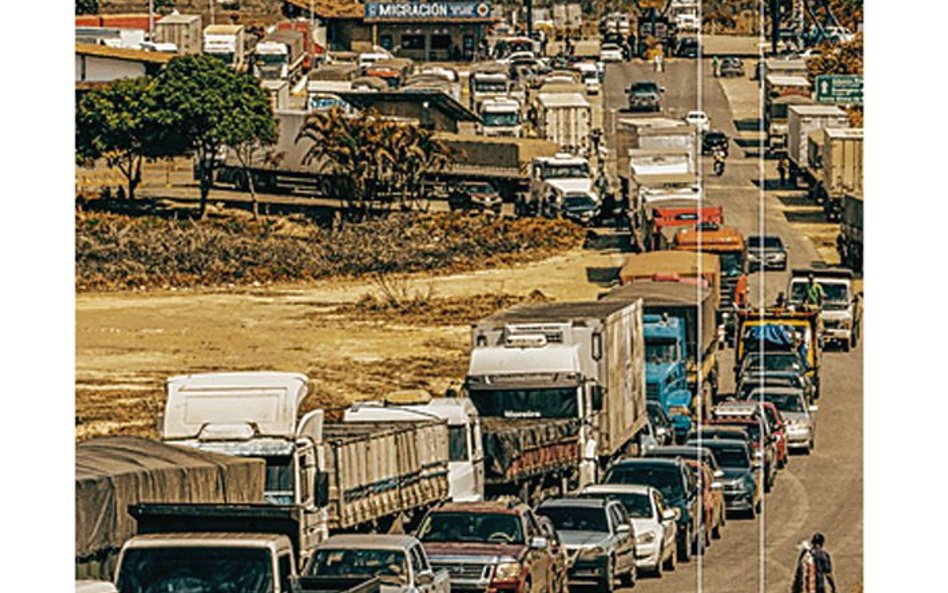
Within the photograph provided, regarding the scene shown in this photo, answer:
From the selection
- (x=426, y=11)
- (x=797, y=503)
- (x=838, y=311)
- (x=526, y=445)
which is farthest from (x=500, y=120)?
(x=526, y=445)

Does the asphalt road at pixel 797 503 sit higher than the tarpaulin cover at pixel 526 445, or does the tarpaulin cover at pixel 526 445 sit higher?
the tarpaulin cover at pixel 526 445

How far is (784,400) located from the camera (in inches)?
1444

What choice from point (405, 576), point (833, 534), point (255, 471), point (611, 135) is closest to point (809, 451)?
point (833, 534)

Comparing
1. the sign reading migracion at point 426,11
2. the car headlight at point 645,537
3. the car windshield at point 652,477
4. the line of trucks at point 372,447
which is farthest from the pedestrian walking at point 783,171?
the car headlight at point 645,537

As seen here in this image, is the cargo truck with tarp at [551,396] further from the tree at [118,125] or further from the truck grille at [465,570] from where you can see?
the tree at [118,125]

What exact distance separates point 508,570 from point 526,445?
6.69 metres

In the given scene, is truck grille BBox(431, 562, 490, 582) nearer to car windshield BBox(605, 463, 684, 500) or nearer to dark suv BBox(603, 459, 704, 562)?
dark suv BBox(603, 459, 704, 562)

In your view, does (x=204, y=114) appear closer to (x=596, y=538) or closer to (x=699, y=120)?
(x=699, y=120)

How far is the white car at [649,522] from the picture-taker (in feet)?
78.7

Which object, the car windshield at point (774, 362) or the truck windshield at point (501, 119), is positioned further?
the truck windshield at point (501, 119)

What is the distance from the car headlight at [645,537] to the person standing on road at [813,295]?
2196cm

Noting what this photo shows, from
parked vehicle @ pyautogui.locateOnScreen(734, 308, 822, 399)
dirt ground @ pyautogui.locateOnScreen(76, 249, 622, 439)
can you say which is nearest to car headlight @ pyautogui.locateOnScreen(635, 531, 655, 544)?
dirt ground @ pyautogui.locateOnScreen(76, 249, 622, 439)

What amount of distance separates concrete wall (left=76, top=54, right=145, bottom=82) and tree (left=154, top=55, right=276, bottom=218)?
6.80 metres
